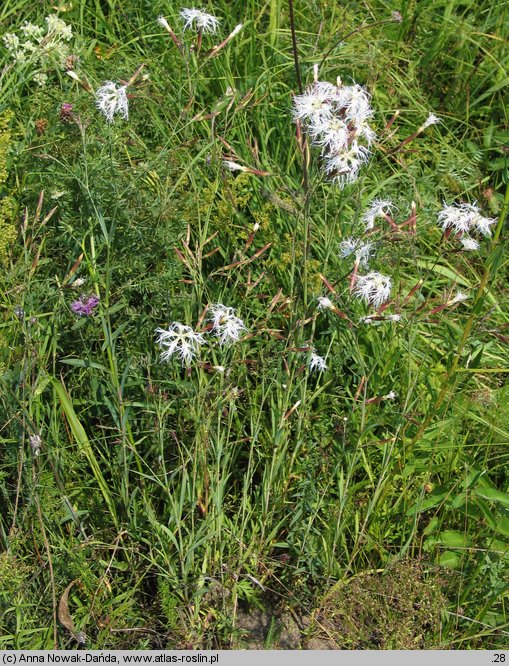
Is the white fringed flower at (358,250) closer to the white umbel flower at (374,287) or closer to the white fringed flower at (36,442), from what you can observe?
the white umbel flower at (374,287)

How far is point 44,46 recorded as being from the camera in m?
3.23

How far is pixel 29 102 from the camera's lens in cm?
342

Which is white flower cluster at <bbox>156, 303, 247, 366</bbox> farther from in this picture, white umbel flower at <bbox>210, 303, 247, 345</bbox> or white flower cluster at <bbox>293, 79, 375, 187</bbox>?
white flower cluster at <bbox>293, 79, 375, 187</bbox>

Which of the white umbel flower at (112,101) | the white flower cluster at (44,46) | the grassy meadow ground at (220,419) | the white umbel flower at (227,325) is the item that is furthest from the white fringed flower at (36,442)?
the white flower cluster at (44,46)

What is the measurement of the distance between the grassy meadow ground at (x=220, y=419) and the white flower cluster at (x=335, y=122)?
0.22 ft

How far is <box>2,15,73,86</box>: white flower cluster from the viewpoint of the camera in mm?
3221

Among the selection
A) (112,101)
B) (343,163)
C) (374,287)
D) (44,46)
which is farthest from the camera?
(44,46)

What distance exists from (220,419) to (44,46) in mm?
1630

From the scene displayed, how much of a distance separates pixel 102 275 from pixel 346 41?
169 centimetres

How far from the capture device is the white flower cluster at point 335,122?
2.30 metres

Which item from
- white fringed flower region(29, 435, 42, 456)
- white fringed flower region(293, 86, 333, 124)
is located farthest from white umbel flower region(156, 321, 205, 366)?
white fringed flower region(293, 86, 333, 124)

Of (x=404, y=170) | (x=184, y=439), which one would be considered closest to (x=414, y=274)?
(x=404, y=170)

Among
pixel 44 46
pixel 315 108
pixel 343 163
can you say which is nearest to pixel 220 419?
pixel 343 163

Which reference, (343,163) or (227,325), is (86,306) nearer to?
(227,325)
